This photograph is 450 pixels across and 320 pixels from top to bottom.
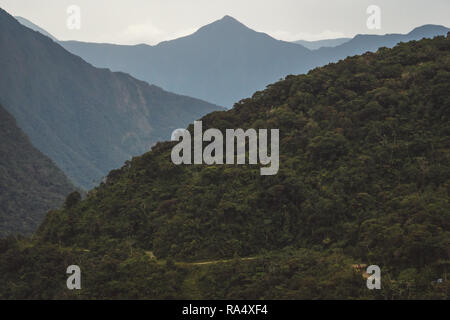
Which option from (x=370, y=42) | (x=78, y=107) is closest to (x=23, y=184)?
(x=78, y=107)

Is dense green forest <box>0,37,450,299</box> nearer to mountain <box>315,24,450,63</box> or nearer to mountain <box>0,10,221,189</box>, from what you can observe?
mountain <box>0,10,221,189</box>

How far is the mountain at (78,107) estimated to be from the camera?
4904 inches

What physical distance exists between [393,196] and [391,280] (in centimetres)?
565

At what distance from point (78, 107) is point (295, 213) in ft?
434

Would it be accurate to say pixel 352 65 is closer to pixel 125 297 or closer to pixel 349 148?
pixel 349 148

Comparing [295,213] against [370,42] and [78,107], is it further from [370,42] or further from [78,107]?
[370,42]

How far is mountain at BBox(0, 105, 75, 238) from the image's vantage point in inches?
2271

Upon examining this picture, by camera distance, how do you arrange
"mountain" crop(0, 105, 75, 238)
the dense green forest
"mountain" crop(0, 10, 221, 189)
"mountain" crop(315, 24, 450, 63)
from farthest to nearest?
"mountain" crop(0, 10, 221, 189)
"mountain" crop(315, 24, 450, 63)
"mountain" crop(0, 105, 75, 238)
the dense green forest

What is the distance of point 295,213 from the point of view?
23688mm

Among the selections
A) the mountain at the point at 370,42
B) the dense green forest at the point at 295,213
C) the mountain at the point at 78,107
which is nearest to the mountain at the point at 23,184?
the dense green forest at the point at 295,213

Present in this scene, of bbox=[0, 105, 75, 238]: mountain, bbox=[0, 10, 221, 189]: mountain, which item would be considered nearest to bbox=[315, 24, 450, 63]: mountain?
bbox=[0, 10, 221, 189]: mountain

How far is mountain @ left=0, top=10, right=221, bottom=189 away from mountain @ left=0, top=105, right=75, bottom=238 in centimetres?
3532

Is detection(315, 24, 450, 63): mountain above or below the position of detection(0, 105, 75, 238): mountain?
above
